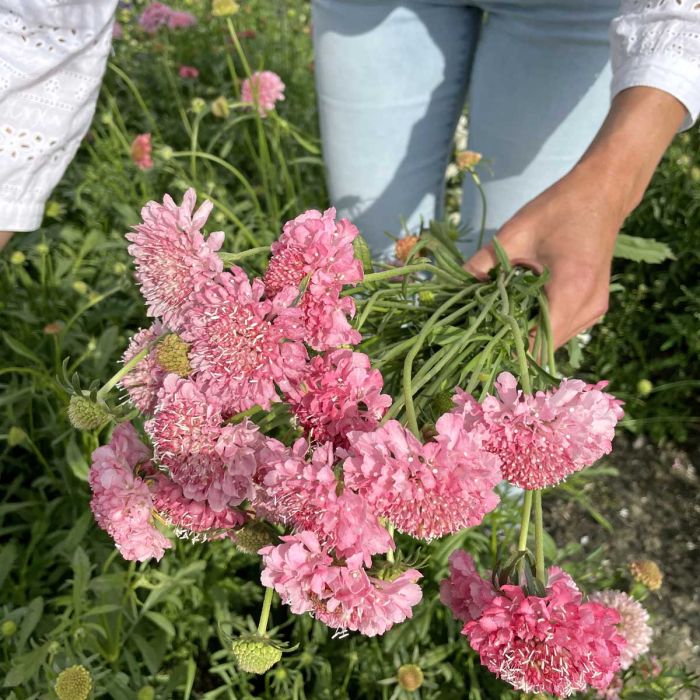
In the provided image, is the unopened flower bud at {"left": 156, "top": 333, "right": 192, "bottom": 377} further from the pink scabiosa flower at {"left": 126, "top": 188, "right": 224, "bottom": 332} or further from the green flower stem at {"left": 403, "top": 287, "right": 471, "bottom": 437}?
the green flower stem at {"left": 403, "top": 287, "right": 471, "bottom": 437}

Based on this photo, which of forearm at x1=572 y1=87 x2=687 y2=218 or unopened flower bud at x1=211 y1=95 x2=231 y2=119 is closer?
forearm at x1=572 y1=87 x2=687 y2=218

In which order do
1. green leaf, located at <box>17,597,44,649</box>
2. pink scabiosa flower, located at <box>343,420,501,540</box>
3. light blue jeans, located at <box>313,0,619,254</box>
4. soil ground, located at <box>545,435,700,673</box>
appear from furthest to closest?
soil ground, located at <box>545,435,700,673</box> → light blue jeans, located at <box>313,0,619,254</box> → green leaf, located at <box>17,597,44,649</box> → pink scabiosa flower, located at <box>343,420,501,540</box>

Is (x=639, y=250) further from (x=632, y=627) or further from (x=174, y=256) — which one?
(x=174, y=256)

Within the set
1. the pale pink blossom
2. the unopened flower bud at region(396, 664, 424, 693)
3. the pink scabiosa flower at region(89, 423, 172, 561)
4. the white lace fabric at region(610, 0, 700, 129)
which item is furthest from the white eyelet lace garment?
the pale pink blossom

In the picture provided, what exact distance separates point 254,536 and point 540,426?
0.23m

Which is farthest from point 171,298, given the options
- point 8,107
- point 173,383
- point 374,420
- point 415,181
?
point 415,181

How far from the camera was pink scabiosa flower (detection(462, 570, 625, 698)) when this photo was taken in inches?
17.7

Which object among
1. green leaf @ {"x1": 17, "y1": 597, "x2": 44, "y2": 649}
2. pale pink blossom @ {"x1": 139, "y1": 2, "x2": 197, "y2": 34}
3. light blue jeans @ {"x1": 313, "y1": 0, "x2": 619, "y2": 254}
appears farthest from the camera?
pale pink blossom @ {"x1": 139, "y1": 2, "x2": 197, "y2": 34}

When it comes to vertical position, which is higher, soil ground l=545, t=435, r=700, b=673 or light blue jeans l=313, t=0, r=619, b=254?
light blue jeans l=313, t=0, r=619, b=254

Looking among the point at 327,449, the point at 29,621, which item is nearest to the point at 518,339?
the point at 327,449

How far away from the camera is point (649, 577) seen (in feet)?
3.23

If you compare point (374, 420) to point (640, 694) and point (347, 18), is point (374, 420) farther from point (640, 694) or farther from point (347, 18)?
point (347, 18)

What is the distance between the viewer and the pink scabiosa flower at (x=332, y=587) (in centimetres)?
44

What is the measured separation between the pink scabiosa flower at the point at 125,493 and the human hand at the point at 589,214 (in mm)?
373
